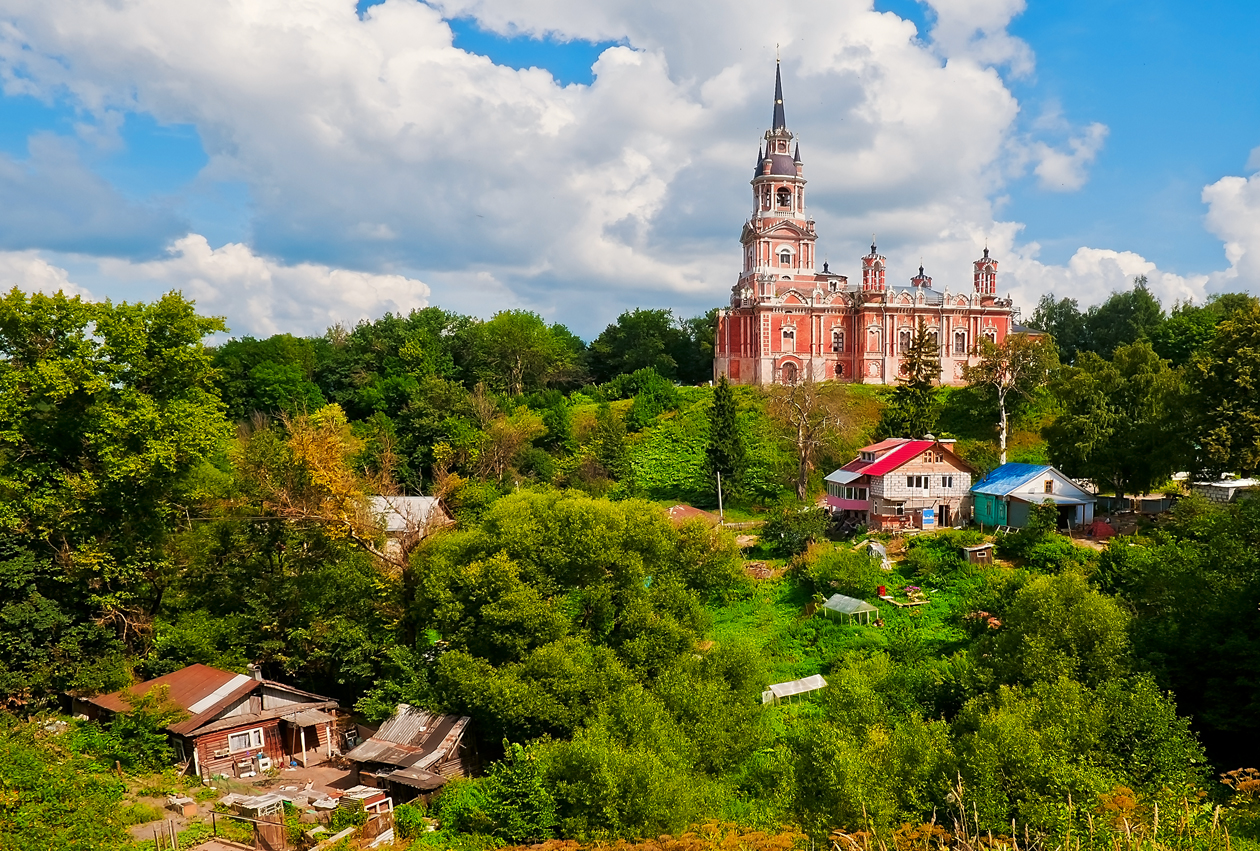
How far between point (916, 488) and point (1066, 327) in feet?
135

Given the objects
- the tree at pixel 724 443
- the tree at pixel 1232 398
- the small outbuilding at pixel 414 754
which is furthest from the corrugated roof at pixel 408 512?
the tree at pixel 1232 398

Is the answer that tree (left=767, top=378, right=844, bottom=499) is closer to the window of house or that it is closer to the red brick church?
the red brick church

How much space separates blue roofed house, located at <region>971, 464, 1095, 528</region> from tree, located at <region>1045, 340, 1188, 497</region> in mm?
1299

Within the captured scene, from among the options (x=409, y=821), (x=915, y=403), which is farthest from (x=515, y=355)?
(x=409, y=821)

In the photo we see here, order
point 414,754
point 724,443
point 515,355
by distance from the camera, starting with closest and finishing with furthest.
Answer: point 414,754 < point 724,443 < point 515,355

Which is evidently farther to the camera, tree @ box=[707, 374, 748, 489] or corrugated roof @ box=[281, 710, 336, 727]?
tree @ box=[707, 374, 748, 489]

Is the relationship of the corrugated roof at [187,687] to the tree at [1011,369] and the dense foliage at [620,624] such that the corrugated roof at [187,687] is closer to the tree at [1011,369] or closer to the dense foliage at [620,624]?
the dense foliage at [620,624]

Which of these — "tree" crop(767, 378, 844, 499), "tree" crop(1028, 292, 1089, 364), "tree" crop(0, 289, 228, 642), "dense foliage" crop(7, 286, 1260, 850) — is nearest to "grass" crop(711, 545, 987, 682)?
"dense foliage" crop(7, 286, 1260, 850)

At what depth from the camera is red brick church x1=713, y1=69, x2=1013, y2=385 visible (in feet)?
179

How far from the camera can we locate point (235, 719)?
64.1 ft

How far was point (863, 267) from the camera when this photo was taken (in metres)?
56.4

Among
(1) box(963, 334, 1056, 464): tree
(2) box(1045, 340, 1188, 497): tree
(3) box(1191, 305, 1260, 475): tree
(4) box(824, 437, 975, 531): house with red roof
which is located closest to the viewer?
(3) box(1191, 305, 1260, 475): tree

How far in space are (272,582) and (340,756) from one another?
5729 millimetres

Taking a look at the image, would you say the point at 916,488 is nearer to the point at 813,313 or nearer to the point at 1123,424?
the point at 1123,424
